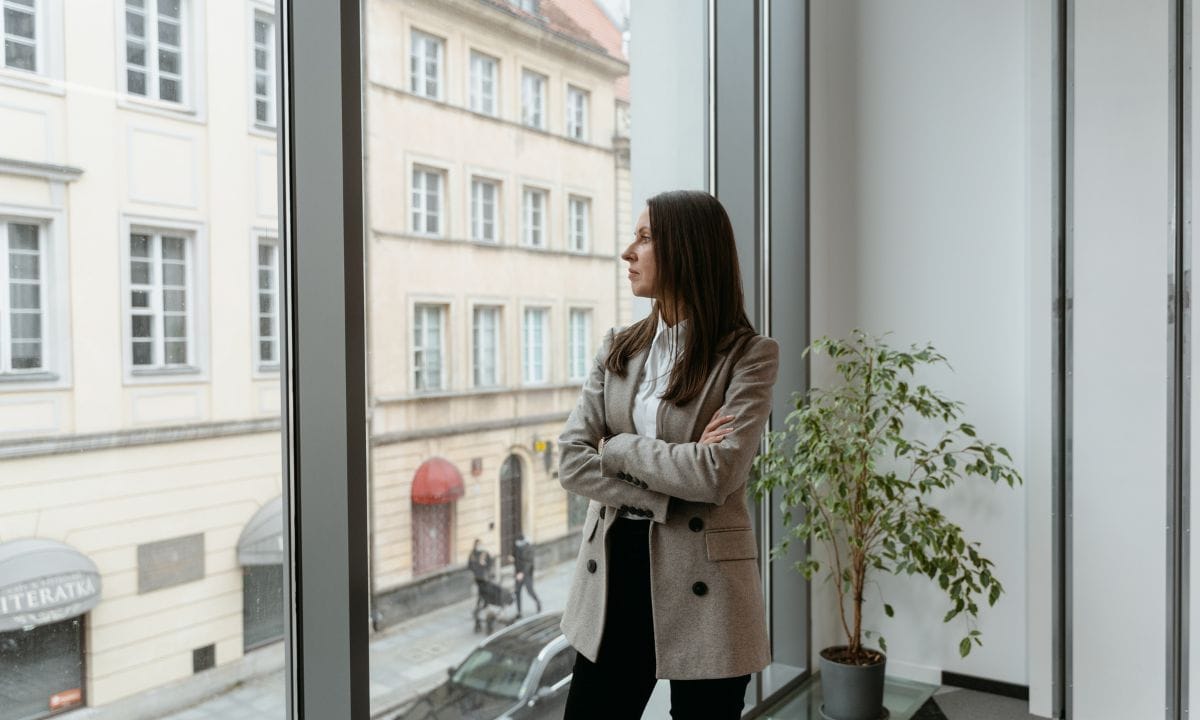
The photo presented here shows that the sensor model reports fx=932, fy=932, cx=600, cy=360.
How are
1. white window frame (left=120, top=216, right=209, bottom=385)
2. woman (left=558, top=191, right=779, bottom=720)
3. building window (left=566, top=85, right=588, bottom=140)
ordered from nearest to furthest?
white window frame (left=120, top=216, right=209, bottom=385) → woman (left=558, top=191, right=779, bottom=720) → building window (left=566, top=85, right=588, bottom=140)

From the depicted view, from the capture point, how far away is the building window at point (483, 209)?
2.37 metres

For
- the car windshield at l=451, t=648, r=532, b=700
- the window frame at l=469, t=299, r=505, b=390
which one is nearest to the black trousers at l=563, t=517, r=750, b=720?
the car windshield at l=451, t=648, r=532, b=700

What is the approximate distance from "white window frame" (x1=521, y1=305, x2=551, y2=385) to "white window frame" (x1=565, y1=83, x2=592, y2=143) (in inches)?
20.7

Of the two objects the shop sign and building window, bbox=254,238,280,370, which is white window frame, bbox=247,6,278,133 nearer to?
building window, bbox=254,238,280,370

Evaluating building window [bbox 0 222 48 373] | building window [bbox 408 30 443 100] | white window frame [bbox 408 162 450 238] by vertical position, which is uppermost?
building window [bbox 408 30 443 100]

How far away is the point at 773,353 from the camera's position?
1.83 metres

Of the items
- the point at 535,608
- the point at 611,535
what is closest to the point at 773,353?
the point at 611,535

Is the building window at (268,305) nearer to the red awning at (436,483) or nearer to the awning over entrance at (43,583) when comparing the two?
the awning over entrance at (43,583)

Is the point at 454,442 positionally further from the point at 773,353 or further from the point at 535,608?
the point at 773,353

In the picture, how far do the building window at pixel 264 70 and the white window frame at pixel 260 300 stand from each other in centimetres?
21

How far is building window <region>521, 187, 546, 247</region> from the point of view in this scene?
8.37 ft

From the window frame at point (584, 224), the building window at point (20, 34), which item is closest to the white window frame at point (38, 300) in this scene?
the building window at point (20, 34)

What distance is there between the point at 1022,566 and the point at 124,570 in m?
2.81

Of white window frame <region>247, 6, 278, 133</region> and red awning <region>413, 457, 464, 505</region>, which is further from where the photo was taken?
red awning <region>413, 457, 464, 505</region>
